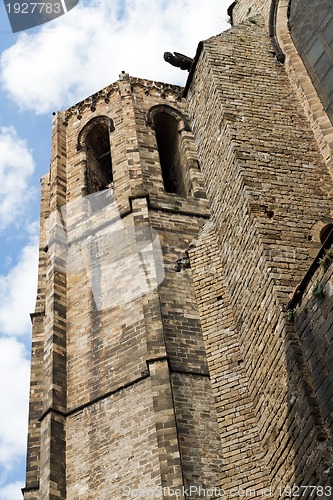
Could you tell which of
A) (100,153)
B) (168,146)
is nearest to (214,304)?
Result: (168,146)

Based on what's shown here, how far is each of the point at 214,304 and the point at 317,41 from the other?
3.66 meters

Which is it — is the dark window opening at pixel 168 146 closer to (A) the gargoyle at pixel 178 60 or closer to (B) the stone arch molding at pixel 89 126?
(B) the stone arch molding at pixel 89 126

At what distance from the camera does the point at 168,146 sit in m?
15.2

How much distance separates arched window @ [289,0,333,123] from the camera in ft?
29.0

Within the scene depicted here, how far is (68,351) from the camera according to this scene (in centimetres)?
1038

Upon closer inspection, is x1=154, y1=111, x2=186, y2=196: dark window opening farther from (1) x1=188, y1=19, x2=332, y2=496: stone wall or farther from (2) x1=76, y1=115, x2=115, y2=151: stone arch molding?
(1) x1=188, y1=19, x2=332, y2=496: stone wall

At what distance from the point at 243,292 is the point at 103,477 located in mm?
2965

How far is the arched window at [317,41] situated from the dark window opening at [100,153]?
5568 millimetres

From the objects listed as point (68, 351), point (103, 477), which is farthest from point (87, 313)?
point (103, 477)

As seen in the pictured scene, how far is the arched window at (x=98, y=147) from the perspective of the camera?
47.3 ft

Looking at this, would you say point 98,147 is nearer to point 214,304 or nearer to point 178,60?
point 178,60

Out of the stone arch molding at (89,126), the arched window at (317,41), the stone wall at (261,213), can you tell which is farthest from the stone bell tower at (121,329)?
the arched window at (317,41)

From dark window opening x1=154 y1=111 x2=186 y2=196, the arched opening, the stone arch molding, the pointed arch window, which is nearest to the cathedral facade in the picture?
the arched opening

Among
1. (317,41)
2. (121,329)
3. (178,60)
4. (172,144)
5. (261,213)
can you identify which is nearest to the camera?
(261,213)
